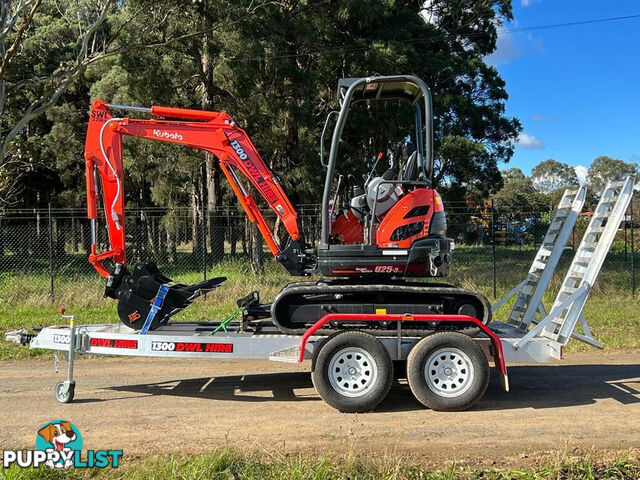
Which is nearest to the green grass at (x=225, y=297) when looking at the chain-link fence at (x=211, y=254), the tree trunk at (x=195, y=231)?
the chain-link fence at (x=211, y=254)

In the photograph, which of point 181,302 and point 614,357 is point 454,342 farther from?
point 614,357

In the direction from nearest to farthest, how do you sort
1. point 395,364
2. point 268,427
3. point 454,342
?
point 268,427 → point 454,342 → point 395,364

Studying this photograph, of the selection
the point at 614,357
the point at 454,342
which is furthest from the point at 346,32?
the point at 454,342

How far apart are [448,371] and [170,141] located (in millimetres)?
4317

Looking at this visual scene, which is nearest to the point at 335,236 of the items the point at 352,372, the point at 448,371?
the point at 352,372

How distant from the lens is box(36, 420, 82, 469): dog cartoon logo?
4.41 m

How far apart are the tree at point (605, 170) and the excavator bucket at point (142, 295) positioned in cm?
7842

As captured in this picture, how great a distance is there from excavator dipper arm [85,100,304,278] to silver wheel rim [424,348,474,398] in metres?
Answer: 2.02

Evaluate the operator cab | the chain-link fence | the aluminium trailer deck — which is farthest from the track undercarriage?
the chain-link fence

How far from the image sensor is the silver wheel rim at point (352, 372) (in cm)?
594

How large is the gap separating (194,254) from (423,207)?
1355 centimetres

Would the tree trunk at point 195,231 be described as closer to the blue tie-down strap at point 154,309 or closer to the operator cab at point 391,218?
the blue tie-down strap at point 154,309

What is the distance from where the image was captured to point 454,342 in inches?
232

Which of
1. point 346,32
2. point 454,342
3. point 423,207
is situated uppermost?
point 346,32
